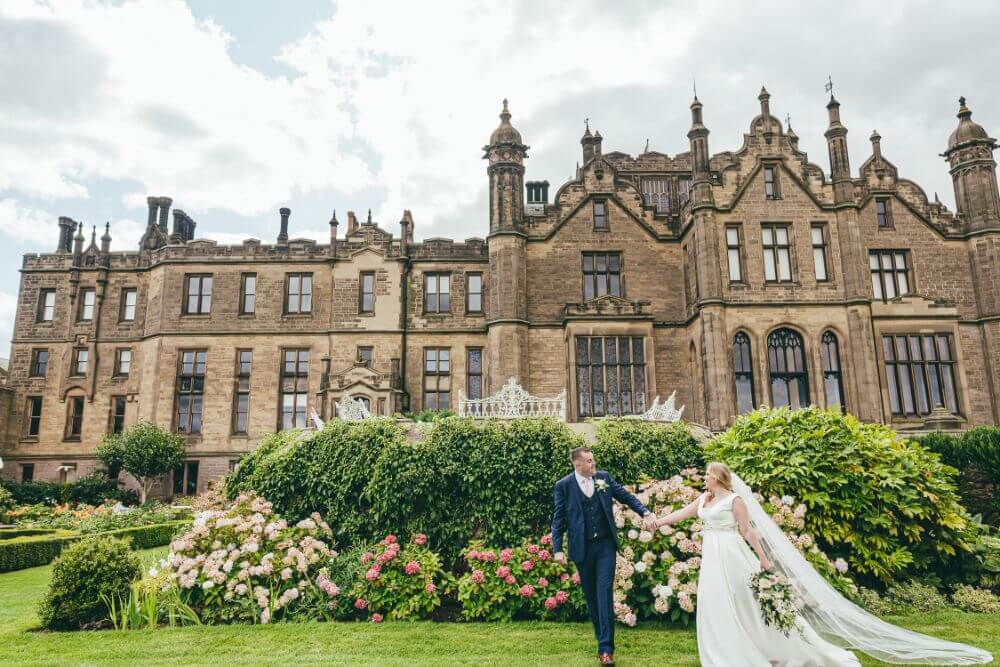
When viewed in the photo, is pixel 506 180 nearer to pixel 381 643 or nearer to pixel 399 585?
pixel 399 585

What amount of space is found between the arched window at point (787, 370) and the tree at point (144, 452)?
2365 cm

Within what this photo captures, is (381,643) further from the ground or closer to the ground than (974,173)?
closer to the ground

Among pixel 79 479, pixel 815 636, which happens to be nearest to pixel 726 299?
pixel 815 636

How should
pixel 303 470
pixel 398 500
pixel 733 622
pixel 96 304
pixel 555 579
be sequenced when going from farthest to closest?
1. pixel 96 304
2. pixel 303 470
3. pixel 398 500
4. pixel 555 579
5. pixel 733 622

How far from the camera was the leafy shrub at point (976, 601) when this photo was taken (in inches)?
366

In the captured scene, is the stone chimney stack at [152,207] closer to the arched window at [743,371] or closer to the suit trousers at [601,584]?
the arched window at [743,371]

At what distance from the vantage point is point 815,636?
255 inches

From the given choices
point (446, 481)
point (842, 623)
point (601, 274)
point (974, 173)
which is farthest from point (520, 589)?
point (974, 173)

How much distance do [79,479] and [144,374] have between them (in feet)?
16.5

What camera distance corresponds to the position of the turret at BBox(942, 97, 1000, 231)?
81.6 feet

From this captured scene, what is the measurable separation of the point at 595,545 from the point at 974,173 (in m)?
26.9

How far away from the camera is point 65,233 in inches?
1283

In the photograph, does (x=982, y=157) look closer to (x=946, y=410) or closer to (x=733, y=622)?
(x=946, y=410)

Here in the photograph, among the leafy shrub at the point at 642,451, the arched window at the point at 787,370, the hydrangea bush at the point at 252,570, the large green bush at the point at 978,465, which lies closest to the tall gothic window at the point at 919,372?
the arched window at the point at 787,370
